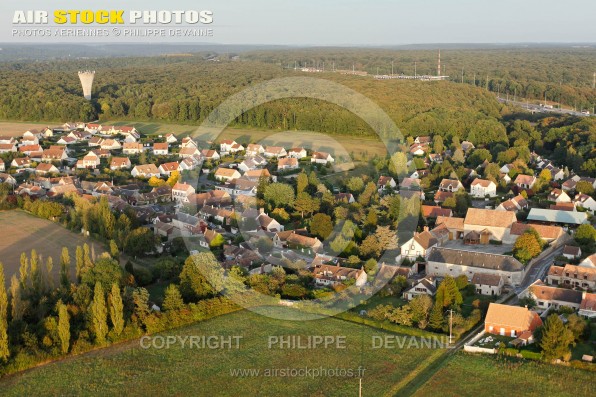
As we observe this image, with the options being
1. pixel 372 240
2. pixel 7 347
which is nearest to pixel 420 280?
pixel 372 240

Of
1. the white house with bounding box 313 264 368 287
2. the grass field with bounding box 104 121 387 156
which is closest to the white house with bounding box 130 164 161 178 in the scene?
the grass field with bounding box 104 121 387 156

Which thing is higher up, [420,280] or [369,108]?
[369,108]

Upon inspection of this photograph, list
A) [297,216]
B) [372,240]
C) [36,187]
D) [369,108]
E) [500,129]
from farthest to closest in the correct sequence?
[369,108]
[500,129]
[36,187]
[297,216]
[372,240]

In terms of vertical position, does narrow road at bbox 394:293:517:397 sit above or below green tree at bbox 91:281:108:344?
below

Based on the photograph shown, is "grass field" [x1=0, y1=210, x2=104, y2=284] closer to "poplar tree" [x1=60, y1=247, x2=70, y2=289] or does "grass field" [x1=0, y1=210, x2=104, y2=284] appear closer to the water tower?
"poplar tree" [x1=60, y1=247, x2=70, y2=289]

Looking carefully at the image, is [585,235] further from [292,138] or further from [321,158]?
[292,138]

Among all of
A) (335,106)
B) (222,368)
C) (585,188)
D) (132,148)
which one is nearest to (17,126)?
(132,148)

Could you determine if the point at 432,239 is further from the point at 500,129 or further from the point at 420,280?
the point at 500,129
